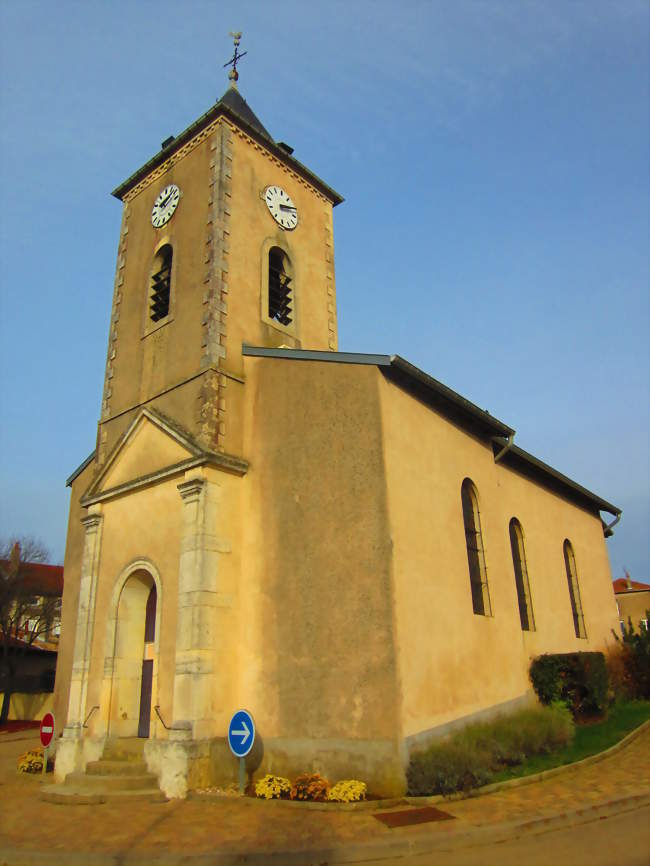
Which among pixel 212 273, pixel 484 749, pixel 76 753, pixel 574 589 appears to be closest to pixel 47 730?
pixel 76 753

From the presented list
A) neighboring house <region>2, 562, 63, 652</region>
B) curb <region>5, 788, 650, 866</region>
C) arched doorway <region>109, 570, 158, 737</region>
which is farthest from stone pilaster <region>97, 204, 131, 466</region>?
neighboring house <region>2, 562, 63, 652</region>

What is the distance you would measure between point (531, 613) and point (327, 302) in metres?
8.03

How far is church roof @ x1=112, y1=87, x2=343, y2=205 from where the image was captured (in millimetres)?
13547

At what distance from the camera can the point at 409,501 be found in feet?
31.2

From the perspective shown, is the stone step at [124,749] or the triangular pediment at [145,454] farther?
the triangular pediment at [145,454]

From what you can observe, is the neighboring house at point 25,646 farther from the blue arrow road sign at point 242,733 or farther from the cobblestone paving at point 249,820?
the blue arrow road sign at point 242,733

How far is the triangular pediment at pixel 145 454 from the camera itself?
10.7m

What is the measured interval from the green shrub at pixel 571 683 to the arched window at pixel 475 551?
6.82ft

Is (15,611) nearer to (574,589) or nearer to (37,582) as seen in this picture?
(37,582)

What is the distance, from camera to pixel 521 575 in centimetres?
1364

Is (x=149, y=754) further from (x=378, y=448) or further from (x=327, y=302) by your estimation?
(x=327, y=302)

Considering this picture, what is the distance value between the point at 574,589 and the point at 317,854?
12231 millimetres

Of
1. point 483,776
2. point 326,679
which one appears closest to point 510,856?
point 483,776

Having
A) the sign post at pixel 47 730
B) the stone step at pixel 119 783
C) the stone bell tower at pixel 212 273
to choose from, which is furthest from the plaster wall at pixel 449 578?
the sign post at pixel 47 730
